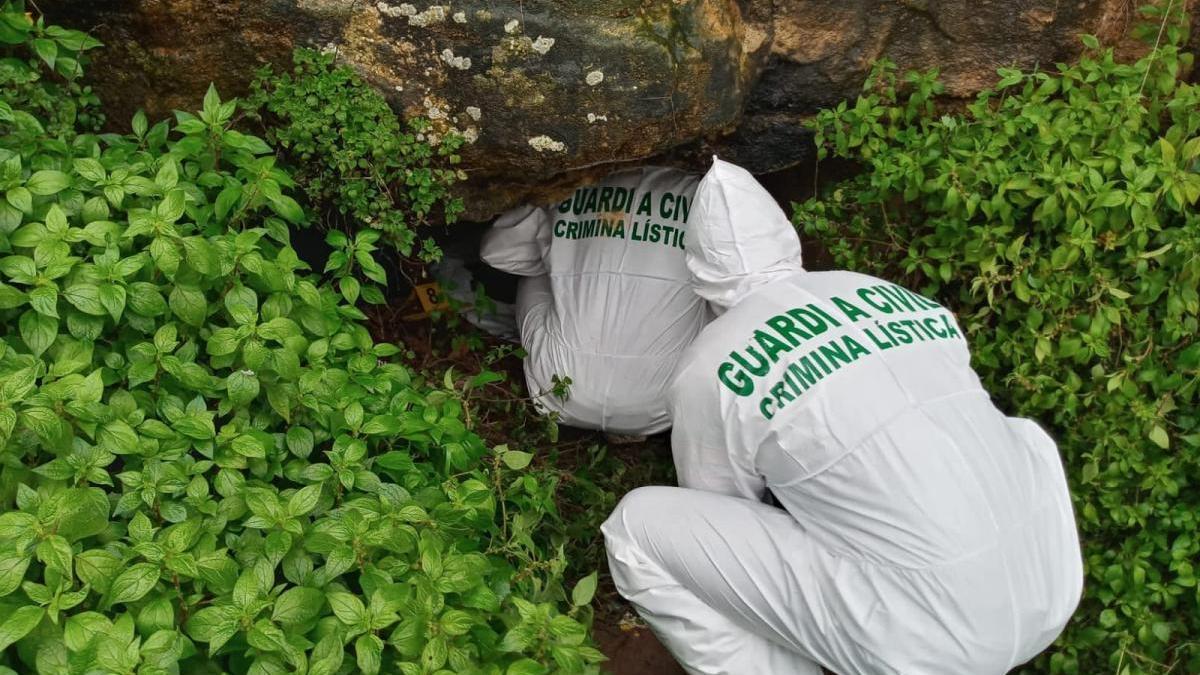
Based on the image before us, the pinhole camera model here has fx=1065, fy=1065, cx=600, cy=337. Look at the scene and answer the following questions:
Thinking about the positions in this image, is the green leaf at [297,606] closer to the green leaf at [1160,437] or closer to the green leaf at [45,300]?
the green leaf at [45,300]

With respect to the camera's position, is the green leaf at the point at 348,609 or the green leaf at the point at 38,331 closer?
the green leaf at the point at 348,609

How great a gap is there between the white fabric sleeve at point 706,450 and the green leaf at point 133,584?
124cm

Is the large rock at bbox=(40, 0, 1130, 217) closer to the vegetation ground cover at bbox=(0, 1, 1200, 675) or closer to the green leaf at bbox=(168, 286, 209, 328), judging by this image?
the vegetation ground cover at bbox=(0, 1, 1200, 675)

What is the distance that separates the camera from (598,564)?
319 cm

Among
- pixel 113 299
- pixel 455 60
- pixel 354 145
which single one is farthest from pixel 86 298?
pixel 455 60

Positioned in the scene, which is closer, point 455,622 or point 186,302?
point 455,622

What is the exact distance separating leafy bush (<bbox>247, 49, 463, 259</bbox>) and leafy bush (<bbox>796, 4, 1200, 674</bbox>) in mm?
1146

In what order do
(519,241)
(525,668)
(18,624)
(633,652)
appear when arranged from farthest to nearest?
1. (519,241)
2. (633,652)
3. (525,668)
4. (18,624)

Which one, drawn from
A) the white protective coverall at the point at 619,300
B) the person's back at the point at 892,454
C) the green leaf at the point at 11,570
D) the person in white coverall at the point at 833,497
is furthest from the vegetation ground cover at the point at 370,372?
the person's back at the point at 892,454

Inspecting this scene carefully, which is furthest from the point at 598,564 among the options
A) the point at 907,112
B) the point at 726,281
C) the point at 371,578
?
the point at 907,112

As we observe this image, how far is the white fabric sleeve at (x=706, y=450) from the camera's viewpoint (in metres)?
2.56

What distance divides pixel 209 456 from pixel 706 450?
1.15m

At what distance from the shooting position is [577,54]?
9.37 ft

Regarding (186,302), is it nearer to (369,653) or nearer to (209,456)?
(209,456)
